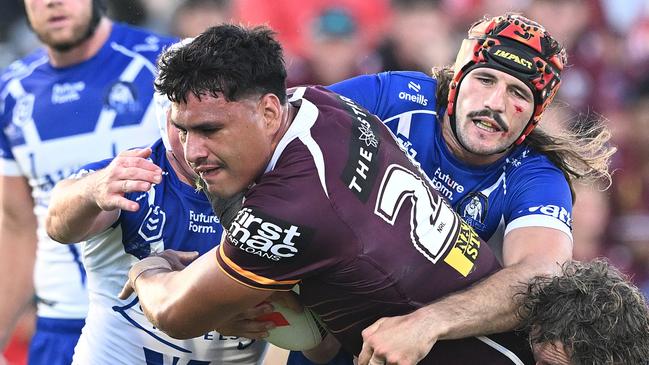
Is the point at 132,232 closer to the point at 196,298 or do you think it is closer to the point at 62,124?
the point at 196,298

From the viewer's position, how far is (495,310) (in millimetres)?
4113

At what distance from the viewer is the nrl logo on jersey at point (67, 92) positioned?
6.49 meters

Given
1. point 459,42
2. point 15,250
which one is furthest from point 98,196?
point 459,42

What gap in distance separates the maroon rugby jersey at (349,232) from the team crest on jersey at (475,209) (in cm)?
55

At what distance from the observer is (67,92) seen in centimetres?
652

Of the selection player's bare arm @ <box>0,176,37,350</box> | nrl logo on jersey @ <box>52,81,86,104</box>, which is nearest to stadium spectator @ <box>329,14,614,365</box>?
nrl logo on jersey @ <box>52,81,86,104</box>

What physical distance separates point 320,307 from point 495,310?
63cm

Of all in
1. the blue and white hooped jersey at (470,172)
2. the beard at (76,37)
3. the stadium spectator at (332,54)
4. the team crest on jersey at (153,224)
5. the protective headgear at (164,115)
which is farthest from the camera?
the stadium spectator at (332,54)

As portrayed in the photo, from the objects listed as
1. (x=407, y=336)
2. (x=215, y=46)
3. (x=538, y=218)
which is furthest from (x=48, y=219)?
(x=538, y=218)

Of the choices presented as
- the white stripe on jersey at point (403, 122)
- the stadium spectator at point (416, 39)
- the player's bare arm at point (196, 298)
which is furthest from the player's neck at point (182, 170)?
the stadium spectator at point (416, 39)

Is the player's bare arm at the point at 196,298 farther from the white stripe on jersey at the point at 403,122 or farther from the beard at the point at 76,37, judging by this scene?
the beard at the point at 76,37

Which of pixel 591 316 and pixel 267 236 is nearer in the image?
pixel 267 236

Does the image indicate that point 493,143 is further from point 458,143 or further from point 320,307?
point 320,307

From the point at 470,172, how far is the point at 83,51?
2749 mm
